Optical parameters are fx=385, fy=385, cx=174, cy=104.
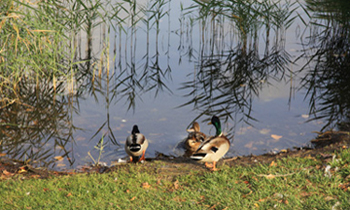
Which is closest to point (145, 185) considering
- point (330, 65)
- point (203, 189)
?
point (203, 189)

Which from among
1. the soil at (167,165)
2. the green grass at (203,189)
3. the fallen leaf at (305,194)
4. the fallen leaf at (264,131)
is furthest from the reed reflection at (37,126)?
the fallen leaf at (305,194)

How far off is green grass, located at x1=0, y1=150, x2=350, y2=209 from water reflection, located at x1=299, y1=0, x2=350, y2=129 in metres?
3.80

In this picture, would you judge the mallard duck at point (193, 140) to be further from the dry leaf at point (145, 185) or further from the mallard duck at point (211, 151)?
the dry leaf at point (145, 185)

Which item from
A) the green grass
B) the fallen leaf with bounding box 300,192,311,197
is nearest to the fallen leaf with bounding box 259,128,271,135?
the green grass

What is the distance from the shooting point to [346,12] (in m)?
12.8

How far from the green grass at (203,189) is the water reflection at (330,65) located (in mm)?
3800

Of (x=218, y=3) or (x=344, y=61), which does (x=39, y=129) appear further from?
(x=344, y=61)

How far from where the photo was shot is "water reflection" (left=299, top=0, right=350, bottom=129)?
9258 mm

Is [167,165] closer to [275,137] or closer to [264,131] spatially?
[275,137]

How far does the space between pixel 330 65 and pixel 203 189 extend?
958 centimetres

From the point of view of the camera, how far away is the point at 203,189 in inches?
183

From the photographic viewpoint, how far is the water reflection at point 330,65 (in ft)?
30.4

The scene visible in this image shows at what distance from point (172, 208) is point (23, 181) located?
2.43 meters

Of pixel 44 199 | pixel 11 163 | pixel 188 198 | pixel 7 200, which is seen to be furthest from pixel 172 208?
pixel 11 163
